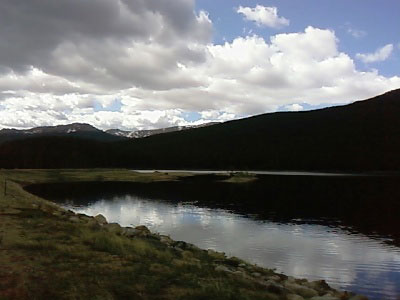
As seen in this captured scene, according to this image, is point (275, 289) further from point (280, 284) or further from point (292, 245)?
point (292, 245)

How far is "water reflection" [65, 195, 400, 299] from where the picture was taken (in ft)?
91.2

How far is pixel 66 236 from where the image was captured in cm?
2550

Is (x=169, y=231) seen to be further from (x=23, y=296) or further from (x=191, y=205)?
(x=23, y=296)

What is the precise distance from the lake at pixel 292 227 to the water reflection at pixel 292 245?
0.06 meters

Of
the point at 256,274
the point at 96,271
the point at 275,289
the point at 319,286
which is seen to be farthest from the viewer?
the point at 256,274

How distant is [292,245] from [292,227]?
36.5ft

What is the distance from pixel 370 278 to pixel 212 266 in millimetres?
12289

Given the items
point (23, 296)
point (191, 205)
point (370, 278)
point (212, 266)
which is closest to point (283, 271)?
point (370, 278)

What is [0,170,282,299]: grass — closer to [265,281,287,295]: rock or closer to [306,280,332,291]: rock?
[265,281,287,295]: rock

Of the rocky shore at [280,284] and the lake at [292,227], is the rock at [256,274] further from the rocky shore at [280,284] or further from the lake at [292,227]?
the lake at [292,227]

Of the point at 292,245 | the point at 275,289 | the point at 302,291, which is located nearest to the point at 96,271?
the point at 275,289

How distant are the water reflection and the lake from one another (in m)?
0.06

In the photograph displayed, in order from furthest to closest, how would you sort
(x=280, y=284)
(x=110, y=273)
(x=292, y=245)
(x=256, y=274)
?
(x=292, y=245) → (x=256, y=274) → (x=280, y=284) → (x=110, y=273)

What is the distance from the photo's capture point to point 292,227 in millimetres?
49500
